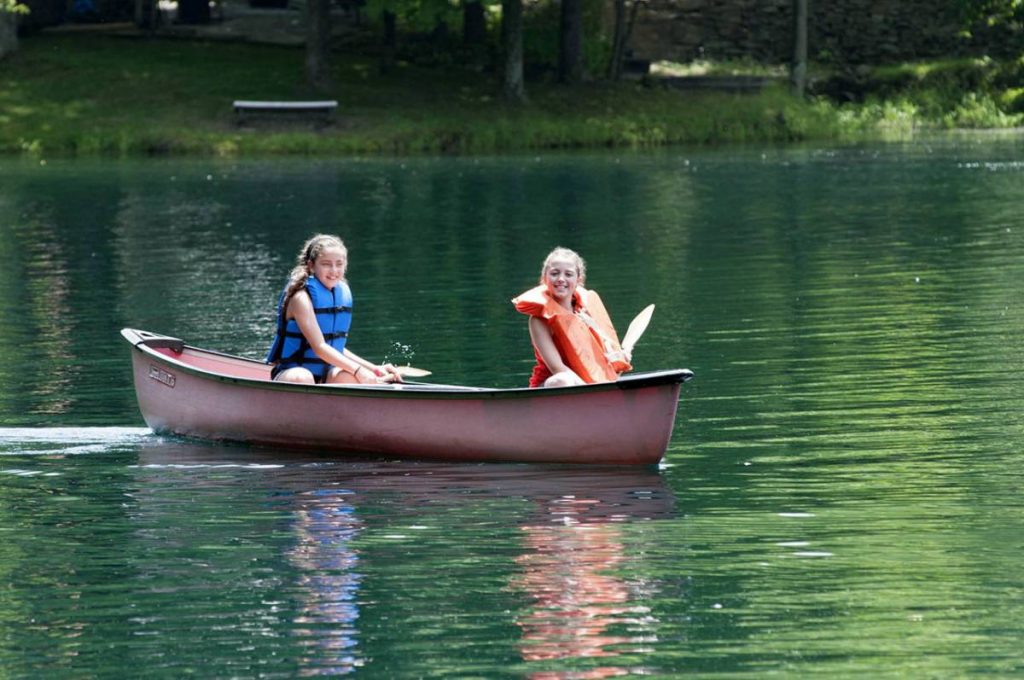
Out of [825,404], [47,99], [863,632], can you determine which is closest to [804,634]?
[863,632]

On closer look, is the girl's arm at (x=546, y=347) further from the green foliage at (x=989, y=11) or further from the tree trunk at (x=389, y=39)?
the green foliage at (x=989, y=11)

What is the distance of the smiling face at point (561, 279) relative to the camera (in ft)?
40.6

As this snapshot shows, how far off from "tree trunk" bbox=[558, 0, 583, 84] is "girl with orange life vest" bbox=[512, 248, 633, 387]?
3454 centimetres

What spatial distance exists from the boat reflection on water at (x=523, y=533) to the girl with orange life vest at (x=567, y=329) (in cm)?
72

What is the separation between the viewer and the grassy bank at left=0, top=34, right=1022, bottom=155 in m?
42.3

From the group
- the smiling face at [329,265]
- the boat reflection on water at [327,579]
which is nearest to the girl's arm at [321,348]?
the smiling face at [329,265]

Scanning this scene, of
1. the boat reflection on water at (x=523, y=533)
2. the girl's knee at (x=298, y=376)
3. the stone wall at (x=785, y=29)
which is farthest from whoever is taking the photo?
the stone wall at (x=785, y=29)

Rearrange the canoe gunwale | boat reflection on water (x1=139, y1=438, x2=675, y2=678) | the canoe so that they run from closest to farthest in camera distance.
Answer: boat reflection on water (x1=139, y1=438, x2=675, y2=678) → the canoe gunwale → the canoe

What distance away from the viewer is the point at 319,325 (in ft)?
42.9

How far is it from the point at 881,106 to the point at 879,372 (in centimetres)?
3567

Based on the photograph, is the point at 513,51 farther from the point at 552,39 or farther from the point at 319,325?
the point at 319,325

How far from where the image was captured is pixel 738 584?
932 cm

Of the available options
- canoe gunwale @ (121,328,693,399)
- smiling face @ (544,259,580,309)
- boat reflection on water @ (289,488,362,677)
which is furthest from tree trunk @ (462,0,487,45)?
boat reflection on water @ (289,488,362,677)

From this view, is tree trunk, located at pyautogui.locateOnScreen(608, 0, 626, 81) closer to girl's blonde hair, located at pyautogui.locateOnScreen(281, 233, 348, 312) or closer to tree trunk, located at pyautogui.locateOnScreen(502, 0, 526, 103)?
tree trunk, located at pyautogui.locateOnScreen(502, 0, 526, 103)
